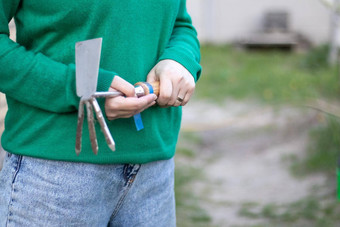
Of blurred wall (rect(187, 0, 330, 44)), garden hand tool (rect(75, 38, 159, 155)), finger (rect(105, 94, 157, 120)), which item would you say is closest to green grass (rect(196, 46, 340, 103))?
blurred wall (rect(187, 0, 330, 44))

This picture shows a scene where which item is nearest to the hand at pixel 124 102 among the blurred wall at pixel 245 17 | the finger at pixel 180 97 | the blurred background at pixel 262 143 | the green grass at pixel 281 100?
the finger at pixel 180 97

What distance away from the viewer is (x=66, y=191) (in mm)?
1116

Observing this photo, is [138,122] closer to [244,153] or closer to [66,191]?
[66,191]

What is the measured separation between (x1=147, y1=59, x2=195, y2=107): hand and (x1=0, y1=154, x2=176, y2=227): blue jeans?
174mm

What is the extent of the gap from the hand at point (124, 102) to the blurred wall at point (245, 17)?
8.67m

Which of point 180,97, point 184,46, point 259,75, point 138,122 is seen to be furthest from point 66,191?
point 259,75

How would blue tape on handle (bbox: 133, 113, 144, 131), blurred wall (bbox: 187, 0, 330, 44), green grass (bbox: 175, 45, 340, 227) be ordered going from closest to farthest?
blue tape on handle (bbox: 133, 113, 144, 131), green grass (bbox: 175, 45, 340, 227), blurred wall (bbox: 187, 0, 330, 44)

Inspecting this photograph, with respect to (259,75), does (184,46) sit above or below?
above

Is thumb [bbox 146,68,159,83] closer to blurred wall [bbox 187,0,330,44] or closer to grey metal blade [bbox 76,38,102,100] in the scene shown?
grey metal blade [bbox 76,38,102,100]

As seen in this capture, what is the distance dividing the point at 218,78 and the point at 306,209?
12.4 feet

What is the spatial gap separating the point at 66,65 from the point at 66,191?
0.27m

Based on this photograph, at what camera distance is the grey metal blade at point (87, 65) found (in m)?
0.97

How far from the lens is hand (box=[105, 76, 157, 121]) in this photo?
3.48ft

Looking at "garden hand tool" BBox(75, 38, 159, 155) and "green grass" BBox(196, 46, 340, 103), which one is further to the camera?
"green grass" BBox(196, 46, 340, 103)
